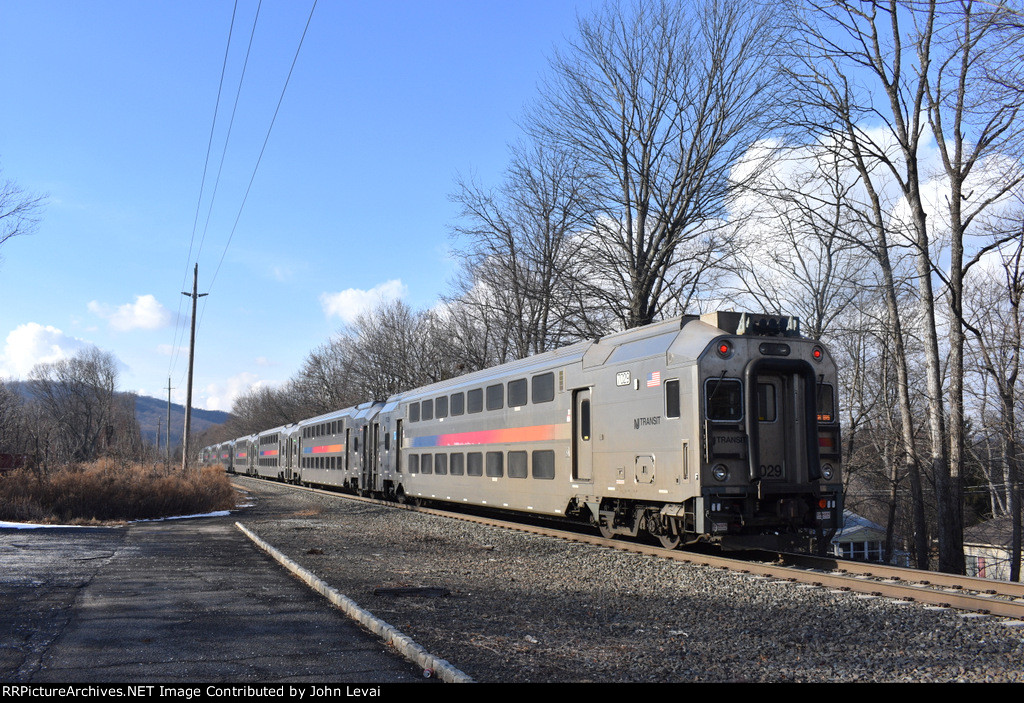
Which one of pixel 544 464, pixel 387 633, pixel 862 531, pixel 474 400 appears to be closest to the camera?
pixel 387 633

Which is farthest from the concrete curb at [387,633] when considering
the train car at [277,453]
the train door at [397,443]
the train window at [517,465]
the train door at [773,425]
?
the train car at [277,453]

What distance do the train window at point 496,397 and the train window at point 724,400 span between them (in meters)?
7.48

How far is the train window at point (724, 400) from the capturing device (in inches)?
456

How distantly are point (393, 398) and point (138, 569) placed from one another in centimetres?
1622

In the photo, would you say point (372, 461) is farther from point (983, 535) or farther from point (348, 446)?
point (983, 535)

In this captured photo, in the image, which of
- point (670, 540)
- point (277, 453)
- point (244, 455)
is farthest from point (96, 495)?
point (244, 455)

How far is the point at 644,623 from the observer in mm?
7668

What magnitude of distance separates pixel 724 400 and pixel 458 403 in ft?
34.5

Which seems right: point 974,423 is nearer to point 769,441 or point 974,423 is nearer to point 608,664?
point 769,441

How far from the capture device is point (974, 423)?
21.9 m

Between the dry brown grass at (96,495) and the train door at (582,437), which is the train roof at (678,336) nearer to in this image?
the train door at (582,437)

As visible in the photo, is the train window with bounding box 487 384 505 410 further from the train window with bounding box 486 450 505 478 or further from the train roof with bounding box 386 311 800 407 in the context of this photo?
the train roof with bounding box 386 311 800 407

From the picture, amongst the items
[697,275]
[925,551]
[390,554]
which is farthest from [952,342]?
[390,554]

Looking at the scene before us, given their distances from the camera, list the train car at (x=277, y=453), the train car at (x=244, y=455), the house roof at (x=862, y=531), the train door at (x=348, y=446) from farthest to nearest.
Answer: the train car at (x=244, y=455), the house roof at (x=862, y=531), the train car at (x=277, y=453), the train door at (x=348, y=446)
